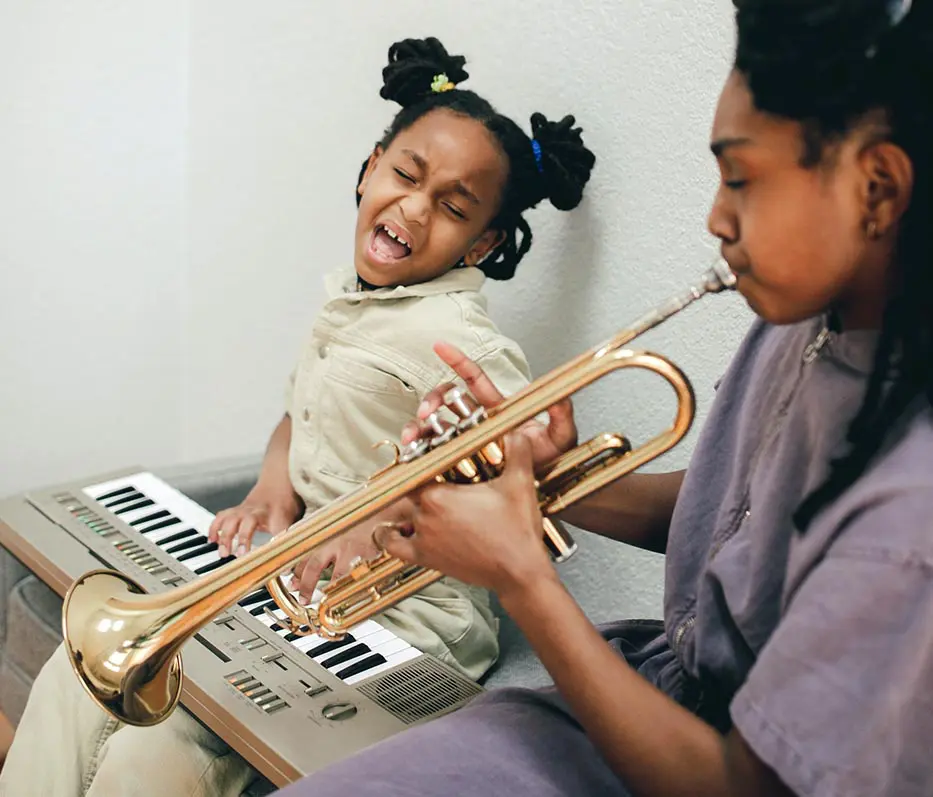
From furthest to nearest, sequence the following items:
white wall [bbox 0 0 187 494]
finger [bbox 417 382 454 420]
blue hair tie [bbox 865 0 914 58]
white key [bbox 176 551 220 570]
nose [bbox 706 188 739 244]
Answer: white wall [bbox 0 0 187 494] < white key [bbox 176 551 220 570] < finger [bbox 417 382 454 420] < nose [bbox 706 188 739 244] < blue hair tie [bbox 865 0 914 58]

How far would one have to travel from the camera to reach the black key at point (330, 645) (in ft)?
3.60

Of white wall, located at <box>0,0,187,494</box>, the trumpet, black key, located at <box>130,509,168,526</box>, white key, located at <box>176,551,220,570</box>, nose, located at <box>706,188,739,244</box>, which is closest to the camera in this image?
nose, located at <box>706,188,739,244</box>

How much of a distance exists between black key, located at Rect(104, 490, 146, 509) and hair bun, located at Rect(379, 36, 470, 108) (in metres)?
0.66

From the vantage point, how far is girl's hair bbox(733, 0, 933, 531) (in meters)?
0.61

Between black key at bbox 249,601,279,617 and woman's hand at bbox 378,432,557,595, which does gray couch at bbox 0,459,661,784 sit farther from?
woman's hand at bbox 378,432,557,595

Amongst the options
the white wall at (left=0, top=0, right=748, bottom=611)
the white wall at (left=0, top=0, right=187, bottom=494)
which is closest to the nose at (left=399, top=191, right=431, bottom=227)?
the white wall at (left=0, top=0, right=748, bottom=611)

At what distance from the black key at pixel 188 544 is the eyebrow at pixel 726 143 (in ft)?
2.93

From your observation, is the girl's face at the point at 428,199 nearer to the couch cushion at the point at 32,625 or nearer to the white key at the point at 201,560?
the white key at the point at 201,560

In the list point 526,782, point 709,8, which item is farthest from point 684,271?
point 526,782

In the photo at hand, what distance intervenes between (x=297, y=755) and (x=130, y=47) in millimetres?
1554

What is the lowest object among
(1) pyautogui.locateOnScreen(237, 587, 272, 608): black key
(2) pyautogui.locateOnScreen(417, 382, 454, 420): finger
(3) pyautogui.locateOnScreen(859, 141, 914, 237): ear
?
(1) pyautogui.locateOnScreen(237, 587, 272, 608): black key

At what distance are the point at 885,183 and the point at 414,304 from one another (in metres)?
0.73

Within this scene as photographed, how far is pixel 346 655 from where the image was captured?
1.09 metres

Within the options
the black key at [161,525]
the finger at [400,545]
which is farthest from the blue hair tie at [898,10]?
the black key at [161,525]
